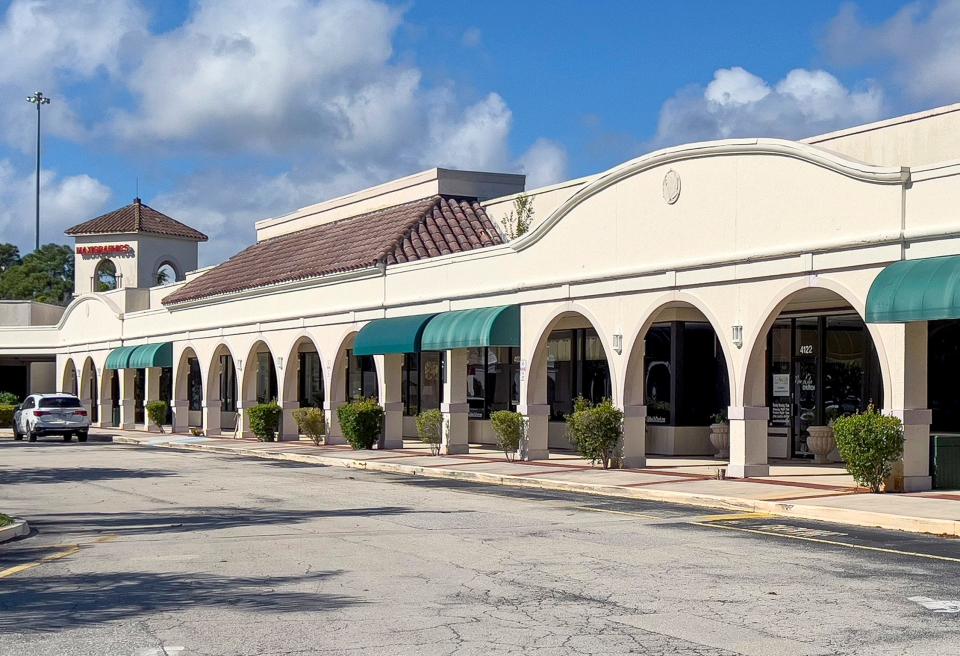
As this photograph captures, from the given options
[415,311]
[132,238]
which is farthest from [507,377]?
[132,238]

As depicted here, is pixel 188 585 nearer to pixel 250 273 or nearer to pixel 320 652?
pixel 320 652

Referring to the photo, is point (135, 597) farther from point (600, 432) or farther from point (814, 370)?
point (814, 370)

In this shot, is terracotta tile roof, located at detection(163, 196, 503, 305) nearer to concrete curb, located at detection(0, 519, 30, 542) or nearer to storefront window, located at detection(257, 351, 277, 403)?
storefront window, located at detection(257, 351, 277, 403)

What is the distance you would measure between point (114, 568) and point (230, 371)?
42564 millimetres

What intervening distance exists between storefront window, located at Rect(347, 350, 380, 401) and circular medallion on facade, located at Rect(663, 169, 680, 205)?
19.0m

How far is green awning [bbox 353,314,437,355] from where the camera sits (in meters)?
32.2

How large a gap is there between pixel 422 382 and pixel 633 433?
14.5m

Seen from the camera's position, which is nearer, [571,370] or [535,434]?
[535,434]

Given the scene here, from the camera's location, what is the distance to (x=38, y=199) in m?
121

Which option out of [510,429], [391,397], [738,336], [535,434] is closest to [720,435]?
[535,434]

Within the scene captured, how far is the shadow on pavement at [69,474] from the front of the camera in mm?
25359

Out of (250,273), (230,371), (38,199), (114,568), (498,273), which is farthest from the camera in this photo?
(38,199)

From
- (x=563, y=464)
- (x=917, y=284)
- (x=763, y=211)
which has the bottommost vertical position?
(x=563, y=464)

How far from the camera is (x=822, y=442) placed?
26406 millimetres
